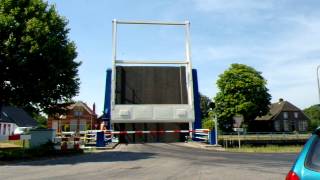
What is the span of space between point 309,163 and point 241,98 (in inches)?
2327

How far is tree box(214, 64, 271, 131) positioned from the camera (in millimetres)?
60875

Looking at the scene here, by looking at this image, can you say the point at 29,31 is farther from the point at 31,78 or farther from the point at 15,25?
the point at 31,78

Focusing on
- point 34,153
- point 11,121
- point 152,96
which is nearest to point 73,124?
point 11,121

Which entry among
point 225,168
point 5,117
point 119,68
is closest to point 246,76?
point 5,117

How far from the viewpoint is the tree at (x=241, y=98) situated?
200 feet

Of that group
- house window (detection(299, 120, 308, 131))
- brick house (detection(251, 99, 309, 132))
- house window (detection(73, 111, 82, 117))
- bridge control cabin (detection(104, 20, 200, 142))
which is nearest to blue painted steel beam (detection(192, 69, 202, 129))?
bridge control cabin (detection(104, 20, 200, 142))

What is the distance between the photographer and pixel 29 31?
660 inches

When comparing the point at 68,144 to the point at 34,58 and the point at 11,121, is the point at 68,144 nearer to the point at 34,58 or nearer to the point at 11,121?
the point at 34,58

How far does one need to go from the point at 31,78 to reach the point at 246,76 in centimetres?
5074

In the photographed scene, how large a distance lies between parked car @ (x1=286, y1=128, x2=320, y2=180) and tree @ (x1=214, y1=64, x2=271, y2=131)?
188 feet

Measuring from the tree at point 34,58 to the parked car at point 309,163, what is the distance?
46.6ft

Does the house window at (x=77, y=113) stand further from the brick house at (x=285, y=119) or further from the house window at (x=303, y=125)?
the house window at (x=303, y=125)

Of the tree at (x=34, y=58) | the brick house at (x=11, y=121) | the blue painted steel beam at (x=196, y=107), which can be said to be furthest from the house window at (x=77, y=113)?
the tree at (x=34, y=58)

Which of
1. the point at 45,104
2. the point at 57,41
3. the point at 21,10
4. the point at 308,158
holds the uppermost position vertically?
the point at 21,10
